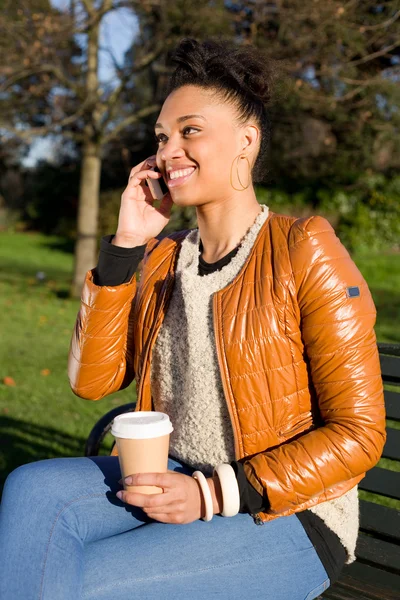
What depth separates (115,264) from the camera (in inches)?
92.5

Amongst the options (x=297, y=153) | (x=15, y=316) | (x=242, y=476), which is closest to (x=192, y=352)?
(x=242, y=476)

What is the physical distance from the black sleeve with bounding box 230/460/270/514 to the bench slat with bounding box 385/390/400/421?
86cm

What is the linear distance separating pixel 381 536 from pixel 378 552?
74mm

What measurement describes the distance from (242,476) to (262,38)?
9.38 m

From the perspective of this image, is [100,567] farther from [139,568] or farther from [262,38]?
[262,38]

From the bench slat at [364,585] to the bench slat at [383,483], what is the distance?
26 cm

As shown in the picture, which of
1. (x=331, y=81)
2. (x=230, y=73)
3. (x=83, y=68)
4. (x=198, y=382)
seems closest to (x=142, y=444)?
(x=198, y=382)

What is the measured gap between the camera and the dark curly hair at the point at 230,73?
2250 mm

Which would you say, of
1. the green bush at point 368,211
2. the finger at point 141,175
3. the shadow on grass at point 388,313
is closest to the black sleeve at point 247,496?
the finger at point 141,175

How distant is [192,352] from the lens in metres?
2.13

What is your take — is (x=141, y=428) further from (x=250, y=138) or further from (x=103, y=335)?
(x=250, y=138)

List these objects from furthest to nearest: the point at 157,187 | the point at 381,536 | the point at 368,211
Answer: the point at 368,211, the point at 157,187, the point at 381,536

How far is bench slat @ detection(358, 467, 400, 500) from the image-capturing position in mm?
2438

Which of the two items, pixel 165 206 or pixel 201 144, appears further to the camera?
pixel 165 206
